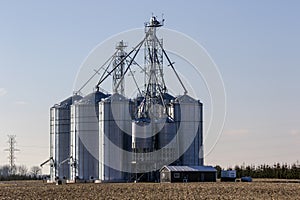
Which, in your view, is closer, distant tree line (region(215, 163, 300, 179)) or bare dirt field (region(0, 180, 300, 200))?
bare dirt field (region(0, 180, 300, 200))

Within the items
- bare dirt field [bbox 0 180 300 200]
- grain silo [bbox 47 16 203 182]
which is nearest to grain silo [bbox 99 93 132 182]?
grain silo [bbox 47 16 203 182]

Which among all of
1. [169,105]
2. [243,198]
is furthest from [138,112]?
[243,198]

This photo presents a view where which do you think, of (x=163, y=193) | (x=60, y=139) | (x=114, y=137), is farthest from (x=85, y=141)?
(x=163, y=193)

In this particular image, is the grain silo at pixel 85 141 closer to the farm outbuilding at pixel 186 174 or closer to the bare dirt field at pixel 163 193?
the farm outbuilding at pixel 186 174

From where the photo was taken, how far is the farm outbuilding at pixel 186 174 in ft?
268

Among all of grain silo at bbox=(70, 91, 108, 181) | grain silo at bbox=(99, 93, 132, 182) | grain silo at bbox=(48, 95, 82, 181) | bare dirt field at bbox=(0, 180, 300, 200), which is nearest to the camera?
bare dirt field at bbox=(0, 180, 300, 200)

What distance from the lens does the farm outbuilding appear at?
81750mm

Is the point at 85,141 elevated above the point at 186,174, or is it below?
above

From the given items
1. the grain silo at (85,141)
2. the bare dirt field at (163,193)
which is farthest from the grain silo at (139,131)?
the bare dirt field at (163,193)

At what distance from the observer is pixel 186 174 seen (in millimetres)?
83188

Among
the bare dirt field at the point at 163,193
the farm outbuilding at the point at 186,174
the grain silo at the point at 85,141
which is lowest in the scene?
the bare dirt field at the point at 163,193

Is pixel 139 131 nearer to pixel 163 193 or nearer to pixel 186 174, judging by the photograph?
pixel 186 174

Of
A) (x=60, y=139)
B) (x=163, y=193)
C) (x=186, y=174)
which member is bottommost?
(x=163, y=193)

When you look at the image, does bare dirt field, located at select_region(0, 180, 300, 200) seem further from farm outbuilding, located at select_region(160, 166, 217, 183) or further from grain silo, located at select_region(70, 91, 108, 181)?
grain silo, located at select_region(70, 91, 108, 181)
